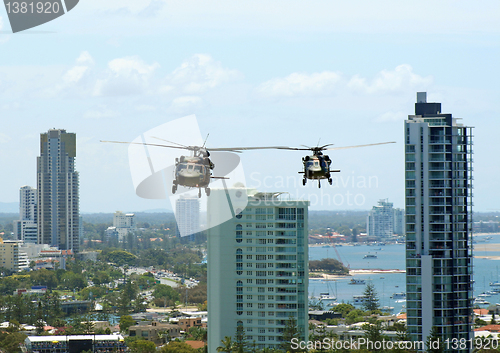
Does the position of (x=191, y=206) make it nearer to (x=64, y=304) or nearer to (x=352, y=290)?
(x=352, y=290)

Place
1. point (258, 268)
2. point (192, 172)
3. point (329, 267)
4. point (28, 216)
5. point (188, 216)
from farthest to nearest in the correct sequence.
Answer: point (28, 216)
point (329, 267)
point (188, 216)
point (258, 268)
point (192, 172)

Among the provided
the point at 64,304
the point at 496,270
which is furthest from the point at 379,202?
the point at 64,304

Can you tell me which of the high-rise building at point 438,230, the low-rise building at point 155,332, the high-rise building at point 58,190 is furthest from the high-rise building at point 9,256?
the high-rise building at point 438,230

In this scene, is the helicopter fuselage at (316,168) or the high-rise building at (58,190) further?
the high-rise building at (58,190)

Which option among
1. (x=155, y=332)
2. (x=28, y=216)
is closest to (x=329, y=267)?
(x=28, y=216)

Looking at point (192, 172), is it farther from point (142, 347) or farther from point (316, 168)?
point (142, 347)

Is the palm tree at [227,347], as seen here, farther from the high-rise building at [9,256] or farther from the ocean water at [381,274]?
the high-rise building at [9,256]
